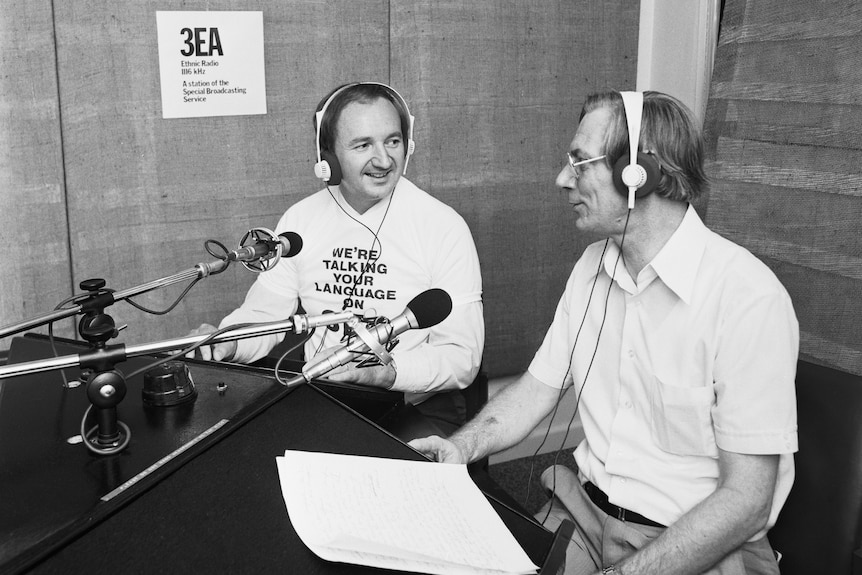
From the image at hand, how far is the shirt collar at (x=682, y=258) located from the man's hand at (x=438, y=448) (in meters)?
0.51

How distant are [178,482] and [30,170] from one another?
1.66 metres

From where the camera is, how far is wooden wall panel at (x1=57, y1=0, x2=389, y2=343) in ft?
7.89

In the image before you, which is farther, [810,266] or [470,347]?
[810,266]

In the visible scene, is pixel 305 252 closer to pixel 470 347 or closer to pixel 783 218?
pixel 470 347

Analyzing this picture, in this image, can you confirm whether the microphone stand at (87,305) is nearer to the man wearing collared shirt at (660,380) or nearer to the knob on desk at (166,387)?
the knob on desk at (166,387)

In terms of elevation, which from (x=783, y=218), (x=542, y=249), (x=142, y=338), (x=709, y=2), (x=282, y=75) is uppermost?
(x=709, y=2)

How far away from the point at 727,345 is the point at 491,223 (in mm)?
1627

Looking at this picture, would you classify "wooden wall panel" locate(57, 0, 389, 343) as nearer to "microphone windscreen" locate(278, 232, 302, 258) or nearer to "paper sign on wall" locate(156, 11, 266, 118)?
"paper sign on wall" locate(156, 11, 266, 118)

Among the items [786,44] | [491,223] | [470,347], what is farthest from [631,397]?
[491,223]

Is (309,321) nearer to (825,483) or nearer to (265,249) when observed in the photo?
(265,249)

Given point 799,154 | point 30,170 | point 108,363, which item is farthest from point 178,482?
point 799,154

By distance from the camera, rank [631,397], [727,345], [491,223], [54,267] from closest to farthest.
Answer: [727,345] → [631,397] → [54,267] → [491,223]

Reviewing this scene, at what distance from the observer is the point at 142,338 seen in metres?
2.64

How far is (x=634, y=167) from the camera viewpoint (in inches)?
61.8
